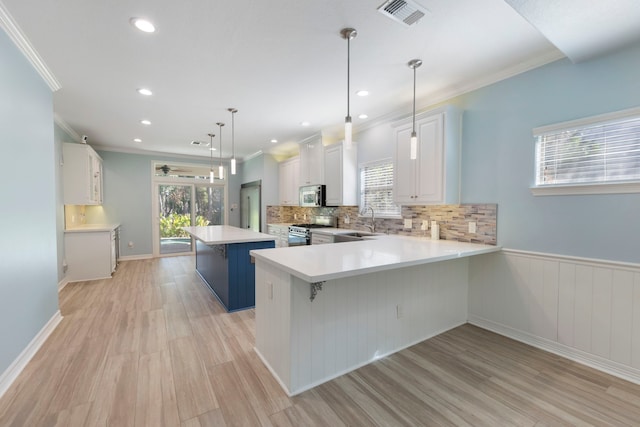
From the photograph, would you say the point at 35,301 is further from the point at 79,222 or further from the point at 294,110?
the point at 79,222

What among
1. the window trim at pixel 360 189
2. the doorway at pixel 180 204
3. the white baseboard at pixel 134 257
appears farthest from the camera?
the doorway at pixel 180 204

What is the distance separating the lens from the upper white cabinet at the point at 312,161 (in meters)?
4.99

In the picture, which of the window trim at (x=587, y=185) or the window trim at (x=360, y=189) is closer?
the window trim at (x=587, y=185)

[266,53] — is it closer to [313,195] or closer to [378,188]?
[378,188]

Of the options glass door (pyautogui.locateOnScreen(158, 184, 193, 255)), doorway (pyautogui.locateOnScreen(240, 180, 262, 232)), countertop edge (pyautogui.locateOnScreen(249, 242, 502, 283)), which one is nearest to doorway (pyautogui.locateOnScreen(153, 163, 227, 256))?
glass door (pyautogui.locateOnScreen(158, 184, 193, 255))

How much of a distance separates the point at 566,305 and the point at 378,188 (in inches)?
99.8

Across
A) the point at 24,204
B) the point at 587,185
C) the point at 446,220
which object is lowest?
the point at 446,220

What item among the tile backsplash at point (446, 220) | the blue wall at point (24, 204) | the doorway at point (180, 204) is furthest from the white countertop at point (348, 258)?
the doorway at point (180, 204)

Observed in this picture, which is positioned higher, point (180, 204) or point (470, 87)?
point (470, 87)

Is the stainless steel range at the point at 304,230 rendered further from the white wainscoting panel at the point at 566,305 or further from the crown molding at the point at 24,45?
the crown molding at the point at 24,45

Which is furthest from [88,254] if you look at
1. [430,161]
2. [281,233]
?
[430,161]

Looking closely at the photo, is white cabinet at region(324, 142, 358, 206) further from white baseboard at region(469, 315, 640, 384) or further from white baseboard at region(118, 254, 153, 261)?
white baseboard at region(118, 254, 153, 261)

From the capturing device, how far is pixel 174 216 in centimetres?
720

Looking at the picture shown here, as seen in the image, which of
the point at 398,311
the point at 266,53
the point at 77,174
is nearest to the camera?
the point at 266,53
